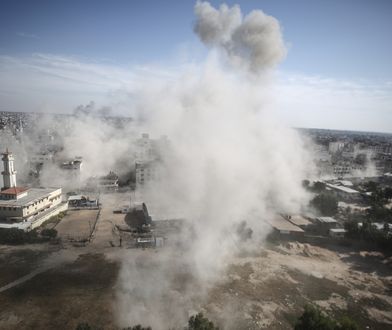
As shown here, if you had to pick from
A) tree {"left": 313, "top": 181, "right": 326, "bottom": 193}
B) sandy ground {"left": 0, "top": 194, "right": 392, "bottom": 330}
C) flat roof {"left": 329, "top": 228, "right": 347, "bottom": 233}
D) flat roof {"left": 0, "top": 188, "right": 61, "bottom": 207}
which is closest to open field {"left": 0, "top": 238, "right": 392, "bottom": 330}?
sandy ground {"left": 0, "top": 194, "right": 392, "bottom": 330}

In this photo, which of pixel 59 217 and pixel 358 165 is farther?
pixel 358 165

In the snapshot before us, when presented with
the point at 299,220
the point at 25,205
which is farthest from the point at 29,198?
the point at 299,220

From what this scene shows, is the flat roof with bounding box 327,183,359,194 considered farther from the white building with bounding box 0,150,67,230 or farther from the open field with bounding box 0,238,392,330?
the white building with bounding box 0,150,67,230

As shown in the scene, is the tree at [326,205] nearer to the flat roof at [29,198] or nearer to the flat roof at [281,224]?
the flat roof at [281,224]

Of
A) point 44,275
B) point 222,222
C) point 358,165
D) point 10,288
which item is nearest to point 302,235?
point 222,222

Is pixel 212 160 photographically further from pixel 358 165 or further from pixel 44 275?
pixel 358 165

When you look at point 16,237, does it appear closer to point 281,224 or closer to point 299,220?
point 281,224
